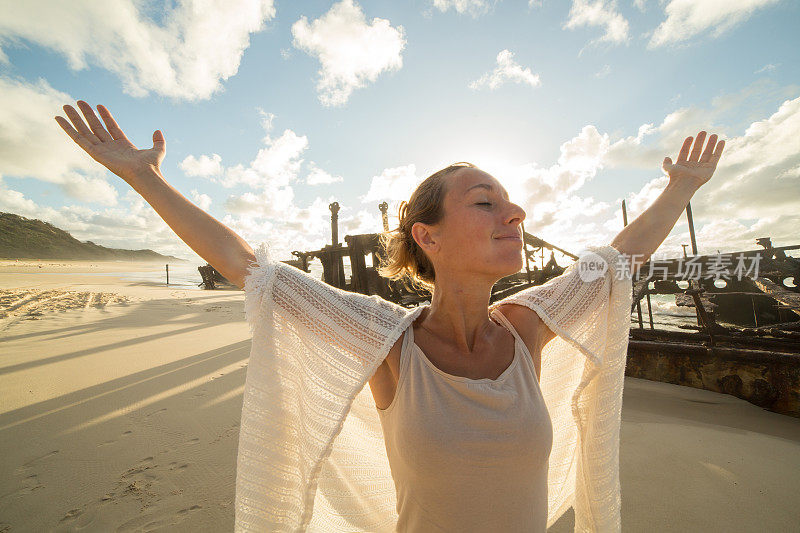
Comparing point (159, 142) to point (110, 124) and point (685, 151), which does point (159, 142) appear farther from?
point (685, 151)

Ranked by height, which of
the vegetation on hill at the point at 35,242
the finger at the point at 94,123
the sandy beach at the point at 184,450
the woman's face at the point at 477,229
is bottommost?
the sandy beach at the point at 184,450

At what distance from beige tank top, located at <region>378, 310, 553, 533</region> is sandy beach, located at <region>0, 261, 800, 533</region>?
56.7 inches

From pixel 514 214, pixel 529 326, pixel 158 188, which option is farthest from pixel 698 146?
pixel 158 188

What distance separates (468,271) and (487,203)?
1.09 feet

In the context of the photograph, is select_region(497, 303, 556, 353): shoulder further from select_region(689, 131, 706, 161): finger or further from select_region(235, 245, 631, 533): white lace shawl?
select_region(689, 131, 706, 161): finger

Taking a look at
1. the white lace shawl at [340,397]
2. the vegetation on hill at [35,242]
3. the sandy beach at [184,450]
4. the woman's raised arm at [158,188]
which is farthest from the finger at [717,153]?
the vegetation on hill at [35,242]

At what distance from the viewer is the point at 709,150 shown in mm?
1926

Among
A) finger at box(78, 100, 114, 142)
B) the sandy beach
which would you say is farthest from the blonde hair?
the sandy beach

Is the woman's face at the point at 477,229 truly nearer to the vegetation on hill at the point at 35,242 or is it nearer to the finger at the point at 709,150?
the finger at the point at 709,150

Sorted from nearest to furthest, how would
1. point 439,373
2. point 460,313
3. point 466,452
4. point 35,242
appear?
point 466,452, point 439,373, point 460,313, point 35,242

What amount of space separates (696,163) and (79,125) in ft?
10.1

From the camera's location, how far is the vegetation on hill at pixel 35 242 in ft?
238

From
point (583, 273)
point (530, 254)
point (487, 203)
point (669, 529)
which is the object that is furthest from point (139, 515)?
point (530, 254)

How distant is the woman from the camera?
1251mm
